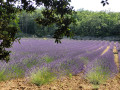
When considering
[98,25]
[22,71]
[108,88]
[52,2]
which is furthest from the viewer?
[98,25]

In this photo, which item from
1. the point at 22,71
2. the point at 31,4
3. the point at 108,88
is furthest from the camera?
the point at 22,71

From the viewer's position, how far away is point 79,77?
4.24 meters

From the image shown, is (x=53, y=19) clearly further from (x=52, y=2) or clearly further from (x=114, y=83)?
(x=114, y=83)

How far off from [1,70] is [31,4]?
2.42 m

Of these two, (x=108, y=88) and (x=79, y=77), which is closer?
(x=108, y=88)

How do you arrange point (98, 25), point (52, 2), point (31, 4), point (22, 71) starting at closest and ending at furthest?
point (52, 2) → point (31, 4) → point (22, 71) → point (98, 25)

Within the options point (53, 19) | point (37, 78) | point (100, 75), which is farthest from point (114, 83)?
point (53, 19)

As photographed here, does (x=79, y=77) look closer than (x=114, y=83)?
No

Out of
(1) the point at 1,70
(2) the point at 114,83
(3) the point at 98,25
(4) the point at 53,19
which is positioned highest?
(3) the point at 98,25

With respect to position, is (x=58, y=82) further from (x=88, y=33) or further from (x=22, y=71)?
(x=88, y=33)

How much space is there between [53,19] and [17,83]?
7.25 ft

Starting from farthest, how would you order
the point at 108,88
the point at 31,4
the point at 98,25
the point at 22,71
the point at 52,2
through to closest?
1. the point at 98,25
2. the point at 22,71
3. the point at 108,88
4. the point at 31,4
5. the point at 52,2

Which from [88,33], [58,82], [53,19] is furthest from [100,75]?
[88,33]

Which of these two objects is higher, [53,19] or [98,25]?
[98,25]
